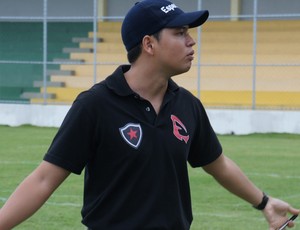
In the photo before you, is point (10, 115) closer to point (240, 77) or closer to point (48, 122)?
point (48, 122)

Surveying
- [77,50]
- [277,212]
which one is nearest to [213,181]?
[277,212]

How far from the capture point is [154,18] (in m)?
4.21

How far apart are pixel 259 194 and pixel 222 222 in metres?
4.56

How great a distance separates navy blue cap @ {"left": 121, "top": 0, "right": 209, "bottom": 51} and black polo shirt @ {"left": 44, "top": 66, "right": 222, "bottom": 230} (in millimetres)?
251

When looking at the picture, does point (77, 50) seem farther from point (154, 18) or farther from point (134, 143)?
point (134, 143)

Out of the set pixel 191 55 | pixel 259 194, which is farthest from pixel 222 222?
pixel 191 55

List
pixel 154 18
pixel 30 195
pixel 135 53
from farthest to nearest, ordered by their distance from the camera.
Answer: pixel 135 53 < pixel 154 18 < pixel 30 195

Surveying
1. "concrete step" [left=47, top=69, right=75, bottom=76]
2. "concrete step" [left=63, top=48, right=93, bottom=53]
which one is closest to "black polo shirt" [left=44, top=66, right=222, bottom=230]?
"concrete step" [left=47, top=69, right=75, bottom=76]

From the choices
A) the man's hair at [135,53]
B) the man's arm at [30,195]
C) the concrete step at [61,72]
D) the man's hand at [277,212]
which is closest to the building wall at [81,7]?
the concrete step at [61,72]

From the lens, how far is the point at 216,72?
2473 cm

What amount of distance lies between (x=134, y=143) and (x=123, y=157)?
0.27ft

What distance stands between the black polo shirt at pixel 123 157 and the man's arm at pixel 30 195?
59 mm

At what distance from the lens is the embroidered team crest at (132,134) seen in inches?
161

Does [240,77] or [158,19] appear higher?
[158,19]
